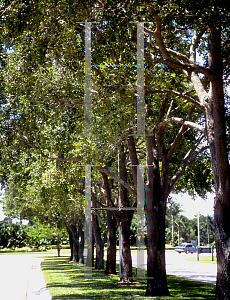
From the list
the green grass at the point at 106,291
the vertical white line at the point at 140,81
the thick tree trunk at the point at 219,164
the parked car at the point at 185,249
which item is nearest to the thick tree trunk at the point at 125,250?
the green grass at the point at 106,291

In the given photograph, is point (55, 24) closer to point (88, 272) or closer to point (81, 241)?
point (88, 272)

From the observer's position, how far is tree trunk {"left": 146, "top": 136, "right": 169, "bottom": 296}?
41.3 ft

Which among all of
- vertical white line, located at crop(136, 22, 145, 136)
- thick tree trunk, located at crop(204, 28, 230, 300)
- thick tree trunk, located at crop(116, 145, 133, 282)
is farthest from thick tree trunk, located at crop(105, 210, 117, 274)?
thick tree trunk, located at crop(204, 28, 230, 300)

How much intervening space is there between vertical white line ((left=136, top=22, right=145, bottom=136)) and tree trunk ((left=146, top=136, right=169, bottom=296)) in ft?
3.83

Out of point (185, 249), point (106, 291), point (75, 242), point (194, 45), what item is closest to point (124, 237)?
point (106, 291)

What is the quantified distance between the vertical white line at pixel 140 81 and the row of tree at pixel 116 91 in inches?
4.5

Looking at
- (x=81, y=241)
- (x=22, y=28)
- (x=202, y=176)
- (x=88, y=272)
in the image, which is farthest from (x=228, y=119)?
(x=81, y=241)

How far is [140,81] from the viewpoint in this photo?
10922 mm

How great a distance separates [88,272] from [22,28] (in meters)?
15.4

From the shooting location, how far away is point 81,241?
29828 mm

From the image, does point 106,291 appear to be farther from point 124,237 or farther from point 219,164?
point 219,164

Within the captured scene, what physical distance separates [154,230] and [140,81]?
4.88 m

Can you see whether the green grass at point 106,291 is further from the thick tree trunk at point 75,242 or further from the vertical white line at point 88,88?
the thick tree trunk at point 75,242

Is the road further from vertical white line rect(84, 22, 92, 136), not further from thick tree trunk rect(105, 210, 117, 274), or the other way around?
vertical white line rect(84, 22, 92, 136)
